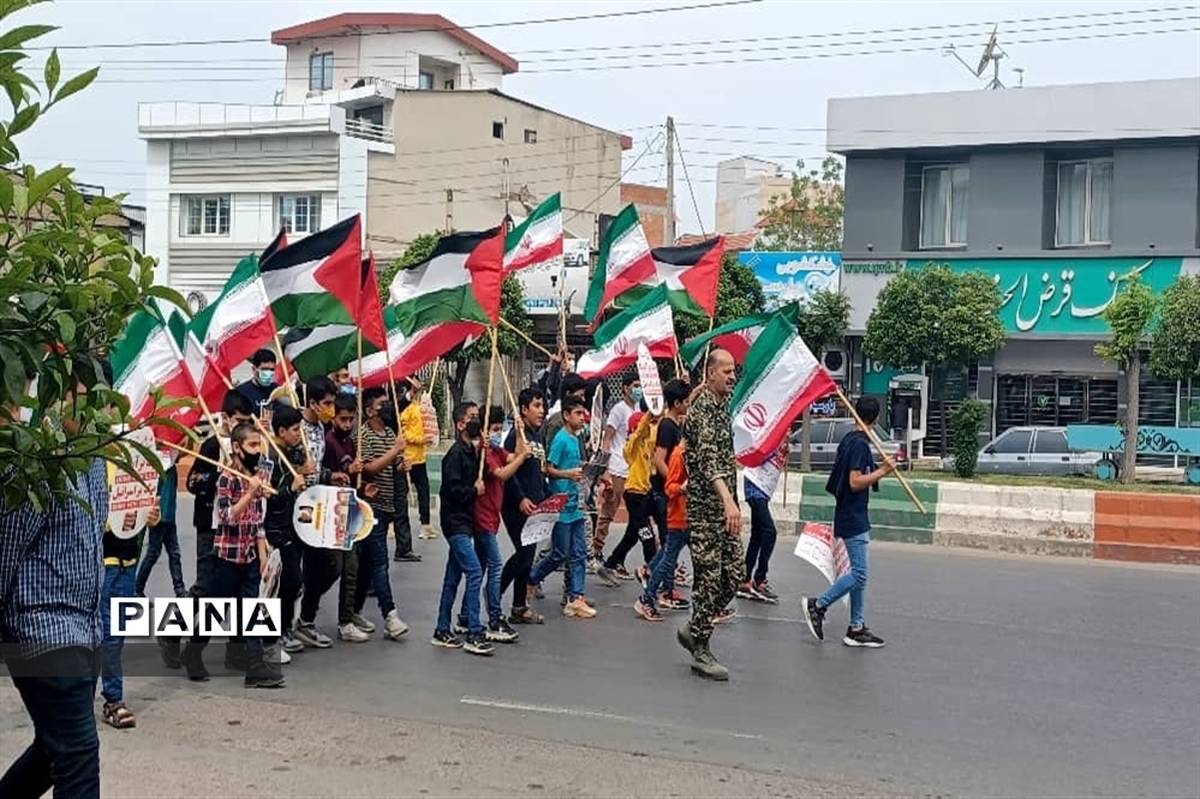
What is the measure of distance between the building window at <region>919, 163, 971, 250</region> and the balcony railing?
20370 mm

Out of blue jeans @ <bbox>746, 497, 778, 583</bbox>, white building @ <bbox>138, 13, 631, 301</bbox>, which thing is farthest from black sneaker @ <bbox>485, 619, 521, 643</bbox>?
white building @ <bbox>138, 13, 631, 301</bbox>

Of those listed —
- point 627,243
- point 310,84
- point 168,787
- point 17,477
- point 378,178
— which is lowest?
point 168,787

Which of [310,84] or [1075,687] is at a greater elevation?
[310,84]

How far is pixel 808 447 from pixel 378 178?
24.1m

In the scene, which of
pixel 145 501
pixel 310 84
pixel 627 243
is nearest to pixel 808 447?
pixel 627 243

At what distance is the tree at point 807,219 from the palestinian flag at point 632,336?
32.4m

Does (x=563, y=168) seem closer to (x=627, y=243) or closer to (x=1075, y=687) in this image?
(x=627, y=243)

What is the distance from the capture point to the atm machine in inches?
1155

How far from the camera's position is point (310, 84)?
2131 inches

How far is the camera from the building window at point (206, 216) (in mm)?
44500

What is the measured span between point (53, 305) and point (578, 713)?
5.12m

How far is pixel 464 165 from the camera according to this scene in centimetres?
4662

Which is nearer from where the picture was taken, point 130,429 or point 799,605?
point 130,429

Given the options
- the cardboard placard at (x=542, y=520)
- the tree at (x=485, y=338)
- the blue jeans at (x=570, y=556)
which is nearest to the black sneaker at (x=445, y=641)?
the cardboard placard at (x=542, y=520)
